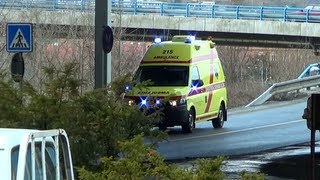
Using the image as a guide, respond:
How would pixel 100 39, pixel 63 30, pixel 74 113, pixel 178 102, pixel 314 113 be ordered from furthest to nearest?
pixel 63 30
pixel 178 102
pixel 100 39
pixel 74 113
pixel 314 113

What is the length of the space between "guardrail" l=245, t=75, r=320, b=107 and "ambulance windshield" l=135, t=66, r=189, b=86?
34.5 ft

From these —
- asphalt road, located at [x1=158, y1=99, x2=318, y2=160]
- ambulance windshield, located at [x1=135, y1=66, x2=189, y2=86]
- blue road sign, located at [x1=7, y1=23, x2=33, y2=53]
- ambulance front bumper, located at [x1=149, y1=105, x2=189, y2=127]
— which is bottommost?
asphalt road, located at [x1=158, y1=99, x2=318, y2=160]

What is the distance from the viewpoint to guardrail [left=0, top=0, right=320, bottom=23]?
46.8 m

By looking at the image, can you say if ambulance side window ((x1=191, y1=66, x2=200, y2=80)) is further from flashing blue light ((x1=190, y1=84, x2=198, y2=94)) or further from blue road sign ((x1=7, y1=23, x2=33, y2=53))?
blue road sign ((x1=7, y1=23, x2=33, y2=53))

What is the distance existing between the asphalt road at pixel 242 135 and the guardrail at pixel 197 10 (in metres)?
16.7

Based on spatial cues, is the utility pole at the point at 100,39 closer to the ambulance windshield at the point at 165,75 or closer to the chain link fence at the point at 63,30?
the ambulance windshield at the point at 165,75

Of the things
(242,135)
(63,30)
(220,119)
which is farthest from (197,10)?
(242,135)

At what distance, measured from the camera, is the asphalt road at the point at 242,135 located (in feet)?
66.2

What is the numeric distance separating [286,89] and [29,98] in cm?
2686

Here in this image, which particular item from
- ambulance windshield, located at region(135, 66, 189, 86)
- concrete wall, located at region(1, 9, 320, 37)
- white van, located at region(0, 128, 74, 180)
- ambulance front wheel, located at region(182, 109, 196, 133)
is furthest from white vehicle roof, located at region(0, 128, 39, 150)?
concrete wall, located at region(1, 9, 320, 37)

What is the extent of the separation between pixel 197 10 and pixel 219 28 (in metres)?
2.04

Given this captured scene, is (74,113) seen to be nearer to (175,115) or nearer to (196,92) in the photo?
(175,115)

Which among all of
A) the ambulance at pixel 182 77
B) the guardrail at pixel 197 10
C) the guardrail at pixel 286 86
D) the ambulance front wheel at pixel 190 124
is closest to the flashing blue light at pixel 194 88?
the ambulance at pixel 182 77

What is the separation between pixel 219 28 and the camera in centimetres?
5072
